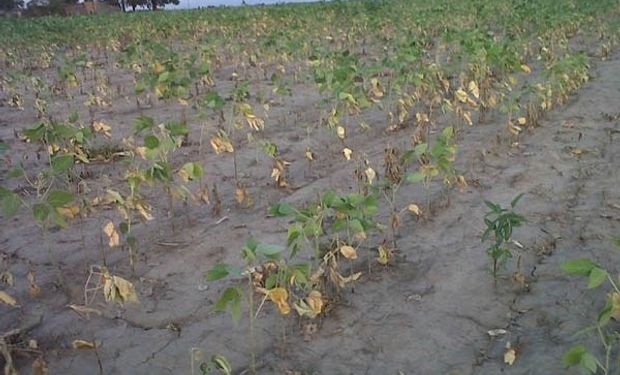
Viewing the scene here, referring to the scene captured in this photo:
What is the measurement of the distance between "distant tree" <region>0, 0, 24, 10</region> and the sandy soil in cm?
3961

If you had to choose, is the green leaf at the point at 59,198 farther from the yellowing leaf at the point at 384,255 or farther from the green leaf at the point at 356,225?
the yellowing leaf at the point at 384,255

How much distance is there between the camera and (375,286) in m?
2.76

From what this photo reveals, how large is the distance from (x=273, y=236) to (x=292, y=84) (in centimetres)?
433

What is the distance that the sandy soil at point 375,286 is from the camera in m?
2.31

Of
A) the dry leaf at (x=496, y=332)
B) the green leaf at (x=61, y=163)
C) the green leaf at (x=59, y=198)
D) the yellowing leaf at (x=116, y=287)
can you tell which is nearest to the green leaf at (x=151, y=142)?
the green leaf at (x=61, y=163)

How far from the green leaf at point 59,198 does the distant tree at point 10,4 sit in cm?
4126

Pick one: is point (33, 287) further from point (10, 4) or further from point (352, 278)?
point (10, 4)

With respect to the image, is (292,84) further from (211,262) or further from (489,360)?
(489,360)

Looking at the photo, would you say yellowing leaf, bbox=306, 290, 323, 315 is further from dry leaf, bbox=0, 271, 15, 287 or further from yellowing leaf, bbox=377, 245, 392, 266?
dry leaf, bbox=0, 271, 15, 287

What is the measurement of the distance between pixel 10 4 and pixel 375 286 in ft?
139

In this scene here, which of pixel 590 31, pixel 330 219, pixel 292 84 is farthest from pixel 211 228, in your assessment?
pixel 590 31

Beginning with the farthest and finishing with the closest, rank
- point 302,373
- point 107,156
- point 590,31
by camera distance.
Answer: point 590,31 → point 107,156 → point 302,373

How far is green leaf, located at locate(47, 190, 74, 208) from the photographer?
241cm

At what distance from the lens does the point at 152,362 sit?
2.30 meters
